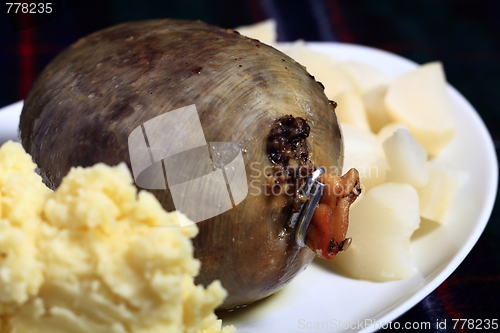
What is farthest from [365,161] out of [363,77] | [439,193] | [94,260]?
[94,260]

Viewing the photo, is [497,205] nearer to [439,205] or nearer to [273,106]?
[439,205]

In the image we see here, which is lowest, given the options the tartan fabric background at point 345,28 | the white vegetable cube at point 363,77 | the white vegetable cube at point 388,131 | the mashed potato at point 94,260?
the tartan fabric background at point 345,28

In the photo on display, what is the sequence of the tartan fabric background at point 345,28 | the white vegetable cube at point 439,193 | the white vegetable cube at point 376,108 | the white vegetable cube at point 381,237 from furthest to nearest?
the tartan fabric background at point 345,28, the white vegetable cube at point 376,108, the white vegetable cube at point 439,193, the white vegetable cube at point 381,237

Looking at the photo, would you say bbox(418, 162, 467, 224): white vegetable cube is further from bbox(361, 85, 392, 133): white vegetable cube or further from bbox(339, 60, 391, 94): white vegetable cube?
bbox(339, 60, 391, 94): white vegetable cube

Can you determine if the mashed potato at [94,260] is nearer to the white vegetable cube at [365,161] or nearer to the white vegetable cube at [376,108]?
the white vegetable cube at [365,161]

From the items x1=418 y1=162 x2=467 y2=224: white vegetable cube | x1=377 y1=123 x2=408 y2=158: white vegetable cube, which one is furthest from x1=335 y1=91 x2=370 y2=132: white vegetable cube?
x1=418 y1=162 x2=467 y2=224: white vegetable cube

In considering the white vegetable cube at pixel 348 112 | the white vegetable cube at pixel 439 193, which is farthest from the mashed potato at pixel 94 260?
the white vegetable cube at pixel 348 112
